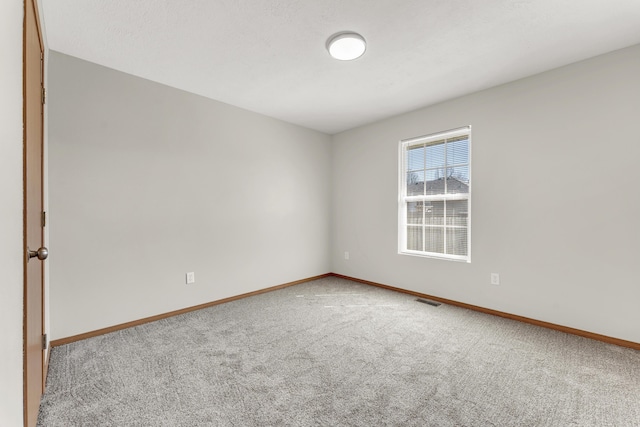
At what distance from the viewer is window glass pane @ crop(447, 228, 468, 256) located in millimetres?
3398

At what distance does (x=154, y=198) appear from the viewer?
2.95 meters

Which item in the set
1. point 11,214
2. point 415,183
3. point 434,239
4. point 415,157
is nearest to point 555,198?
point 434,239

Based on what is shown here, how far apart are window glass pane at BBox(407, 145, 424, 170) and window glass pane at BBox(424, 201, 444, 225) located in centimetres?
54

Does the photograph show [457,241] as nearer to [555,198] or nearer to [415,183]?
[415,183]

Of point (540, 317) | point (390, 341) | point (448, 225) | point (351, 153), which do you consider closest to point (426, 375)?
point (390, 341)

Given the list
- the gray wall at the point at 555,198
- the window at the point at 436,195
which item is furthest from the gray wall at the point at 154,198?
the gray wall at the point at 555,198

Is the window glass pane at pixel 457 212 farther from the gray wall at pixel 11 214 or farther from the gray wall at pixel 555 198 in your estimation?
the gray wall at pixel 11 214

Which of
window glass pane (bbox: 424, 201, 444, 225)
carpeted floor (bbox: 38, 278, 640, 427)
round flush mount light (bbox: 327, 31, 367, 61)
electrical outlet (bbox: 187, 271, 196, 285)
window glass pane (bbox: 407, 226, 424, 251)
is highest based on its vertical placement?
round flush mount light (bbox: 327, 31, 367, 61)

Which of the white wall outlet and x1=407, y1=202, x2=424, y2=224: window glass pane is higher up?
x1=407, y1=202, x2=424, y2=224: window glass pane

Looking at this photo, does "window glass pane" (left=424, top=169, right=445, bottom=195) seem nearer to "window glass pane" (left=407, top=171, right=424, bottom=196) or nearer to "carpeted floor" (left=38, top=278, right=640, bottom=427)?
"window glass pane" (left=407, top=171, right=424, bottom=196)

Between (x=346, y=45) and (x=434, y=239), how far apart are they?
2.57 metres

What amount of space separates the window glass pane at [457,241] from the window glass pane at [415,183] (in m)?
0.66

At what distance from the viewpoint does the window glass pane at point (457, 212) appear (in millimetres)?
3408

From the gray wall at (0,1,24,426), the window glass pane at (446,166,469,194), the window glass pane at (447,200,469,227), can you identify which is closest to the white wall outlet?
the window glass pane at (447,200,469,227)
